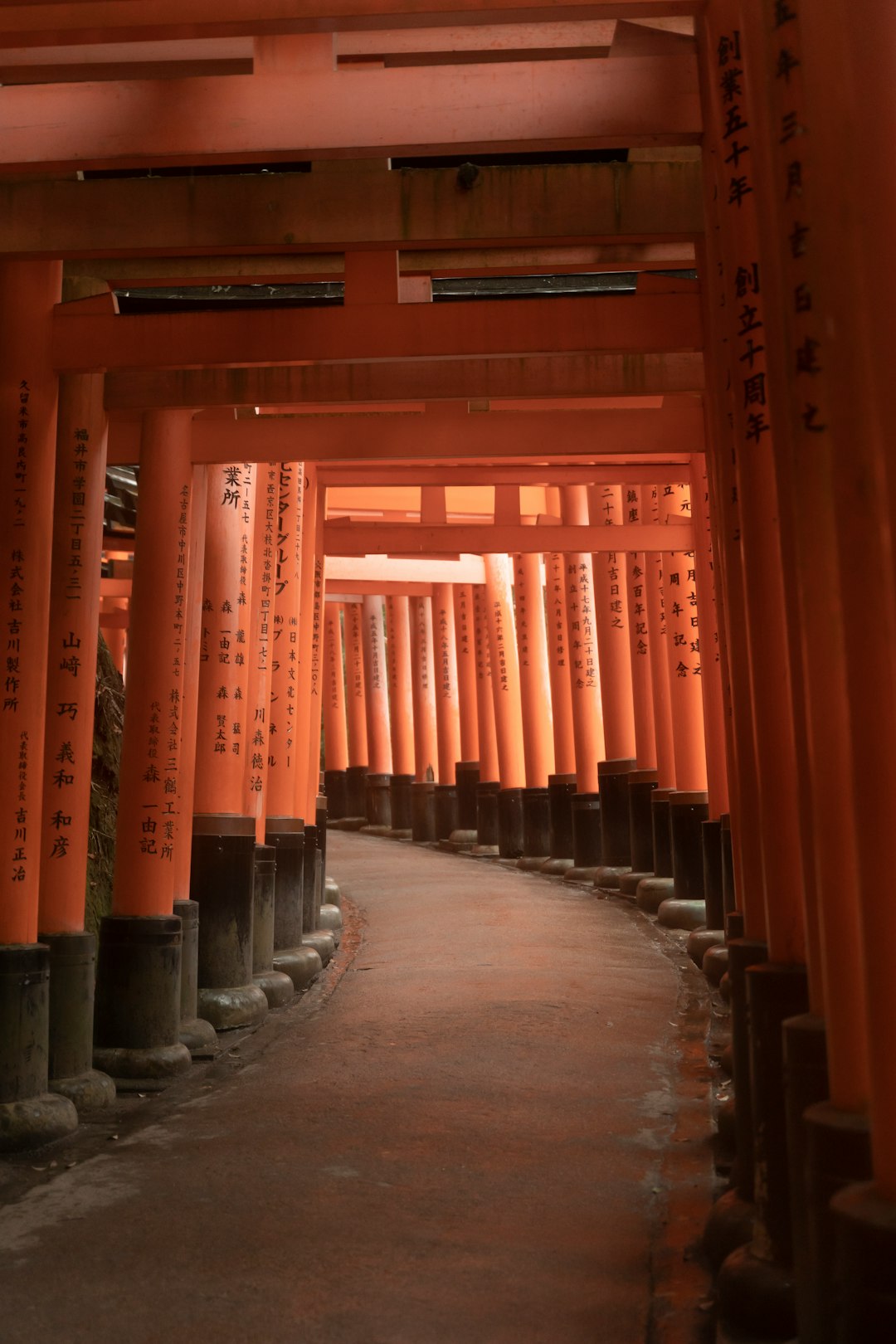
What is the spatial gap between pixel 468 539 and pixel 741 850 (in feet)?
27.9

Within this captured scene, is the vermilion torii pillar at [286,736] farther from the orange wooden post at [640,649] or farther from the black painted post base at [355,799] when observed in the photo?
the black painted post base at [355,799]

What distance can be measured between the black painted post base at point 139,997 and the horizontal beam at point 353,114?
11.6ft

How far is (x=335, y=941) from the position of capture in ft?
36.2

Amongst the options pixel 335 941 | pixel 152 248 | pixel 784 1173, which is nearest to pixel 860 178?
pixel 784 1173

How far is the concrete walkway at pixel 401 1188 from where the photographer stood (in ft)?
A: 11.9

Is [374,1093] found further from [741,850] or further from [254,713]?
[254,713]

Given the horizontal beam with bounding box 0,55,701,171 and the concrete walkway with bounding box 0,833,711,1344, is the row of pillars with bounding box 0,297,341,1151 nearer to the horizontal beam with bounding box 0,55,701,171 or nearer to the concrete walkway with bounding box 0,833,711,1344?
the concrete walkway with bounding box 0,833,711,1344

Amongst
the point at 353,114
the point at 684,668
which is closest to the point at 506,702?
the point at 684,668

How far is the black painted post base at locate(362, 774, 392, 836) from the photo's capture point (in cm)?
2316

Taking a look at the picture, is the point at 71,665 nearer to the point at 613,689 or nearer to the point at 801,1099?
the point at 801,1099

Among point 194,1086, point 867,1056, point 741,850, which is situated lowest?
point 194,1086

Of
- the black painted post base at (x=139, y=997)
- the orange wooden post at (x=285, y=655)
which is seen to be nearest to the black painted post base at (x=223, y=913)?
the black painted post base at (x=139, y=997)

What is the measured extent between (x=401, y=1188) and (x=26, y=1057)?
1.74 metres

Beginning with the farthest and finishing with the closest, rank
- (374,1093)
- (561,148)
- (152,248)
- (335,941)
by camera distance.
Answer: (335,941) < (374,1093) < (152,248) < (561,148)
